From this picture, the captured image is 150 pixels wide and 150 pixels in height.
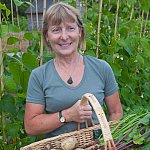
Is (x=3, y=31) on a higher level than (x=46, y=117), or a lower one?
higher

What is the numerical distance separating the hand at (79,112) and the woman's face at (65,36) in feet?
0.75

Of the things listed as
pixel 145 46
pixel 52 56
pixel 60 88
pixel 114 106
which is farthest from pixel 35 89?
pixel 145 46

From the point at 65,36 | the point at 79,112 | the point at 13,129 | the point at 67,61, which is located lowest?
the point at 13,129

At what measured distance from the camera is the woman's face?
1.51 m

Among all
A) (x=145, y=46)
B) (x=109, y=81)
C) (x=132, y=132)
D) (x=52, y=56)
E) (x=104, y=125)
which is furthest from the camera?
(x=145, y=46)

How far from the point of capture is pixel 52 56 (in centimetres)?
204

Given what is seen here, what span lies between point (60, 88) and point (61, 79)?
4 cm

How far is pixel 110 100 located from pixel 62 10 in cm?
45

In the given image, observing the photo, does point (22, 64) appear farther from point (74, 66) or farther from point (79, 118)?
point (79, 118)

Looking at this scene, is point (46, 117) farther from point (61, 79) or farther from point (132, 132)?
point (132, 132)

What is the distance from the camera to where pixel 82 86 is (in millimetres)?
1555

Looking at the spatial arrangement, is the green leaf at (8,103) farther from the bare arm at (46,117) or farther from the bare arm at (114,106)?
the bare arm at (114,106)

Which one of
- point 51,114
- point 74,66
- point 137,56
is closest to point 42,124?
point 51,114

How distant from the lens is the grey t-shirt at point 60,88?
5.04 feet
